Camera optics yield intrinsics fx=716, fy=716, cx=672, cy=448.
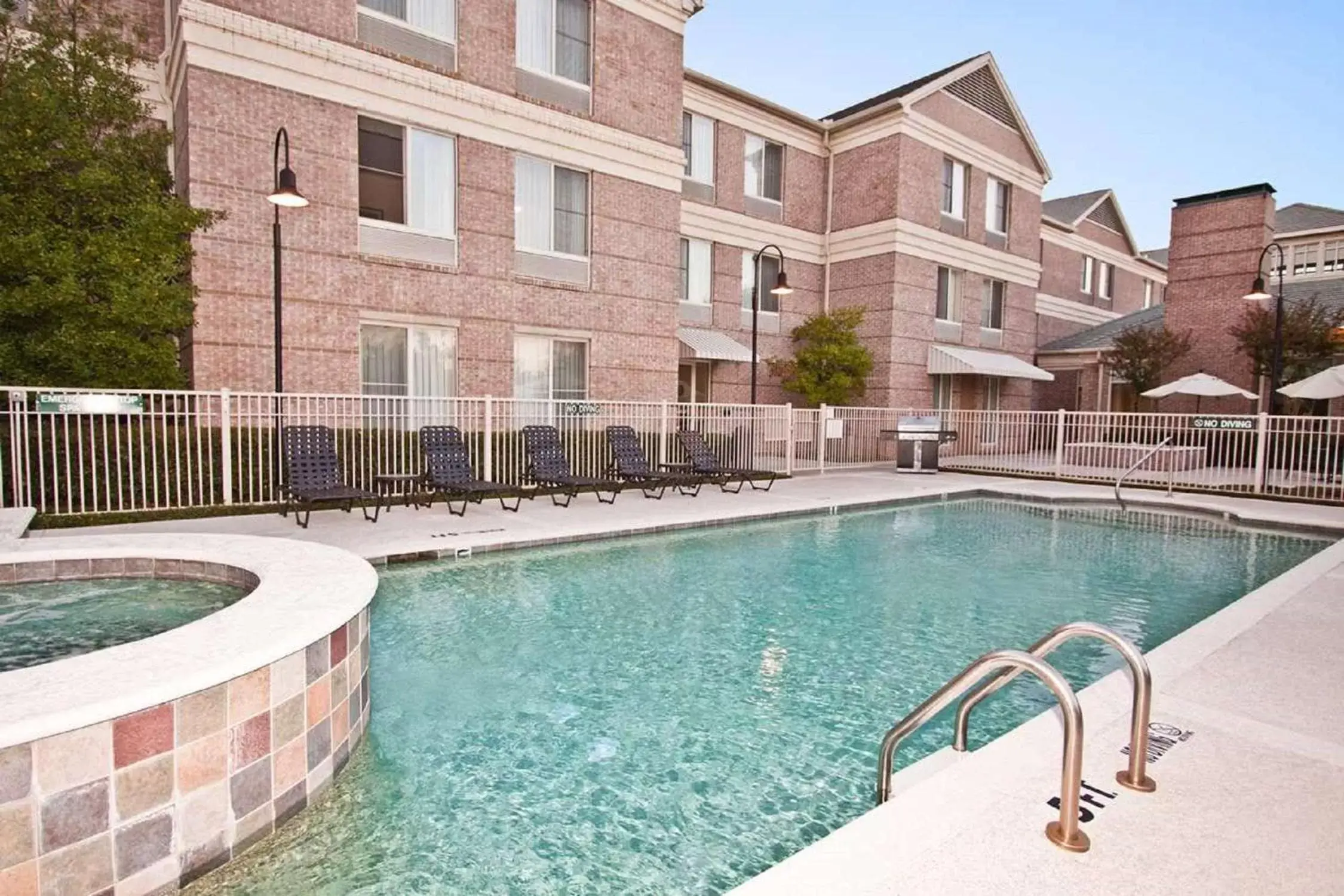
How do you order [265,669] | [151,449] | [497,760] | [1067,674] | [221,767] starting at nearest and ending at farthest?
[221,767] → [265,669] → [497,760] → [1067,674] → [151,449]

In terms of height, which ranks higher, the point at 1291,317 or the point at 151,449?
the point at 1291,317

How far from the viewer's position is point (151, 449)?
912 cm

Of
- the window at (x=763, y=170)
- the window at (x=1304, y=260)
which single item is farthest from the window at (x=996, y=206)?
the window at (x=1304, y=260)

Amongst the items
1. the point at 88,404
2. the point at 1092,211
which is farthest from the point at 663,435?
the point at 1092,211

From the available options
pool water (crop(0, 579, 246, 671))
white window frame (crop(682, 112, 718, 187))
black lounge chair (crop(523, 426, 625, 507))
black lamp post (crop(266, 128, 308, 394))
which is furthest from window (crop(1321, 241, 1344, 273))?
pool water (crop(0, 579, 246, 671))

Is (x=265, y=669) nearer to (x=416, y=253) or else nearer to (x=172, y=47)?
(x=416, y=253)

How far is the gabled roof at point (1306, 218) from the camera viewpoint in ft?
80.2

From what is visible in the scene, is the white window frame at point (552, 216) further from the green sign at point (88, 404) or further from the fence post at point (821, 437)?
the green sign at point (88, 404)

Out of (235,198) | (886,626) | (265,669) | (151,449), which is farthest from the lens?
(235,198)

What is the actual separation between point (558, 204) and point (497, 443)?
5588 millimetres

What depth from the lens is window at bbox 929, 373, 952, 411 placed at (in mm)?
21656

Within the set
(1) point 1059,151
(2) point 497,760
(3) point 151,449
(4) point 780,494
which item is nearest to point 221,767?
(2) point 497,760

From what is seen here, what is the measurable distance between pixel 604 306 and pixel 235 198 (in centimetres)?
670

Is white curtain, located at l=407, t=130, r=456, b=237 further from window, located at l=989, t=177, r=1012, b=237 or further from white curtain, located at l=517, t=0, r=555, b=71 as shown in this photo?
window, located at l=989, t=177, r=1012, b=237
